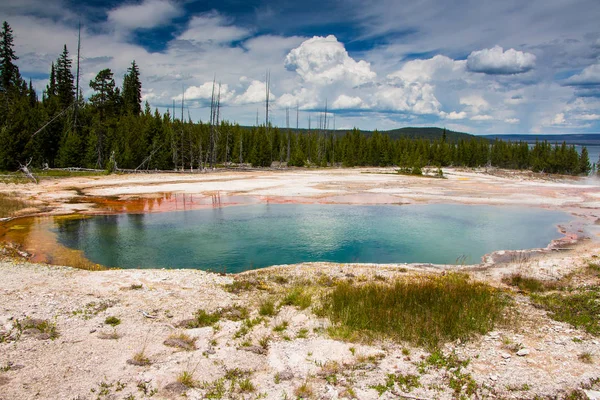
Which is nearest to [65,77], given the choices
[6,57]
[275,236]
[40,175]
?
[6,57]

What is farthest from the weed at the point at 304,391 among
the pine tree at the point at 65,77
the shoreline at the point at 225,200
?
the pine tree at the point at 65,77

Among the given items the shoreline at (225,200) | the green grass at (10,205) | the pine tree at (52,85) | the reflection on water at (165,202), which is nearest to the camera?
the green grass at (10,205)

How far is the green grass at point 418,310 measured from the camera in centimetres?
839

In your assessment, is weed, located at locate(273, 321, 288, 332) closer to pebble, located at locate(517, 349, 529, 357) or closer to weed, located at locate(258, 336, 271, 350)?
→ weed, located at locate(258, 336, 271, 350)

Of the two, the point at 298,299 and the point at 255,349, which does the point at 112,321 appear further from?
the point at 298,299

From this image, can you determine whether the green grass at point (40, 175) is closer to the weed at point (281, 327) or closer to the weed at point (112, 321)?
the weed at point (112, 321)

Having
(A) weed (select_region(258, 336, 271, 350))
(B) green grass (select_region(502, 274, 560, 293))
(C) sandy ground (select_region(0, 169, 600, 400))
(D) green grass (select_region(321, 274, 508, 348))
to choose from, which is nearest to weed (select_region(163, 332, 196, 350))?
(C) sandy ground (select_region(0, 169, 600, 400))

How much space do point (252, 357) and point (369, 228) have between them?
55.3ft

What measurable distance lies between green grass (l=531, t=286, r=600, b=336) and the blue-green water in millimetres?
6059

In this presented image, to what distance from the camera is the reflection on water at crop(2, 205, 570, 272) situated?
17125mm

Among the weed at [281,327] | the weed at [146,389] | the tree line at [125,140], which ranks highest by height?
the tree line at [125,140]

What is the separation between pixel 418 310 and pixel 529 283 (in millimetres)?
5311

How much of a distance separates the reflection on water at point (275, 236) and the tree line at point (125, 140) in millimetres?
30168

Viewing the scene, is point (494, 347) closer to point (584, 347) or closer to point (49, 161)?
point (584, 347)
